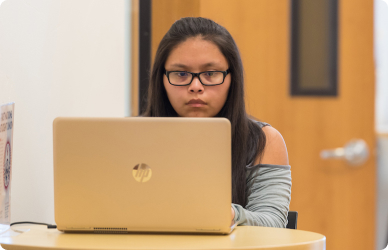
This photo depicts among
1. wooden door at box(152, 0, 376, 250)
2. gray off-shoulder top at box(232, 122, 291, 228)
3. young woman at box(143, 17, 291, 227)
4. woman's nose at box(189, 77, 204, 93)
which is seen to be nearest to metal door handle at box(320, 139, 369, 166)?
wooden door at box(152, 0, 376, 250)

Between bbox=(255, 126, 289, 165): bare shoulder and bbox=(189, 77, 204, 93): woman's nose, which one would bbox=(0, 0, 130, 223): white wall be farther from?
bbox=(255, 126, 289, 165): bare shoulder

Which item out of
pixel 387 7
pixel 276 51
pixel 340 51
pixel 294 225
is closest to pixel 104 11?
pixel 276 51

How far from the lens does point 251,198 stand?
4.28 ft

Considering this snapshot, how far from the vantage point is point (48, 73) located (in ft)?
5.20

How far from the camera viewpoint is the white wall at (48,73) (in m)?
1.37

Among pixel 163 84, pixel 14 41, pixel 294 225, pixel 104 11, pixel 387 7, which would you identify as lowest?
pixel 294 225

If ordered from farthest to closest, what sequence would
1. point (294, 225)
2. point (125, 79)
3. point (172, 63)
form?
1. point (125, 79)
2. point (172, 63)
3. point (294, 225)

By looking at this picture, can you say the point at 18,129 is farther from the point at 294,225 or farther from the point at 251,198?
the point at 294,225

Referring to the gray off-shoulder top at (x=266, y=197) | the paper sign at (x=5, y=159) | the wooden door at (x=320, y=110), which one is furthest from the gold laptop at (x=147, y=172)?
the wooden door at (x=320, y=110)

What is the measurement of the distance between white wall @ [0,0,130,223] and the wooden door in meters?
0.55

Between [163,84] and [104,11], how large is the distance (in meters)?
0.69

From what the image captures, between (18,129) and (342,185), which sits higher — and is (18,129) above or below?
above

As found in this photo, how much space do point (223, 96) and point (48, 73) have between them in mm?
634

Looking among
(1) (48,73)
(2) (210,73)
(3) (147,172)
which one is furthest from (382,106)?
(3) (147,172)
